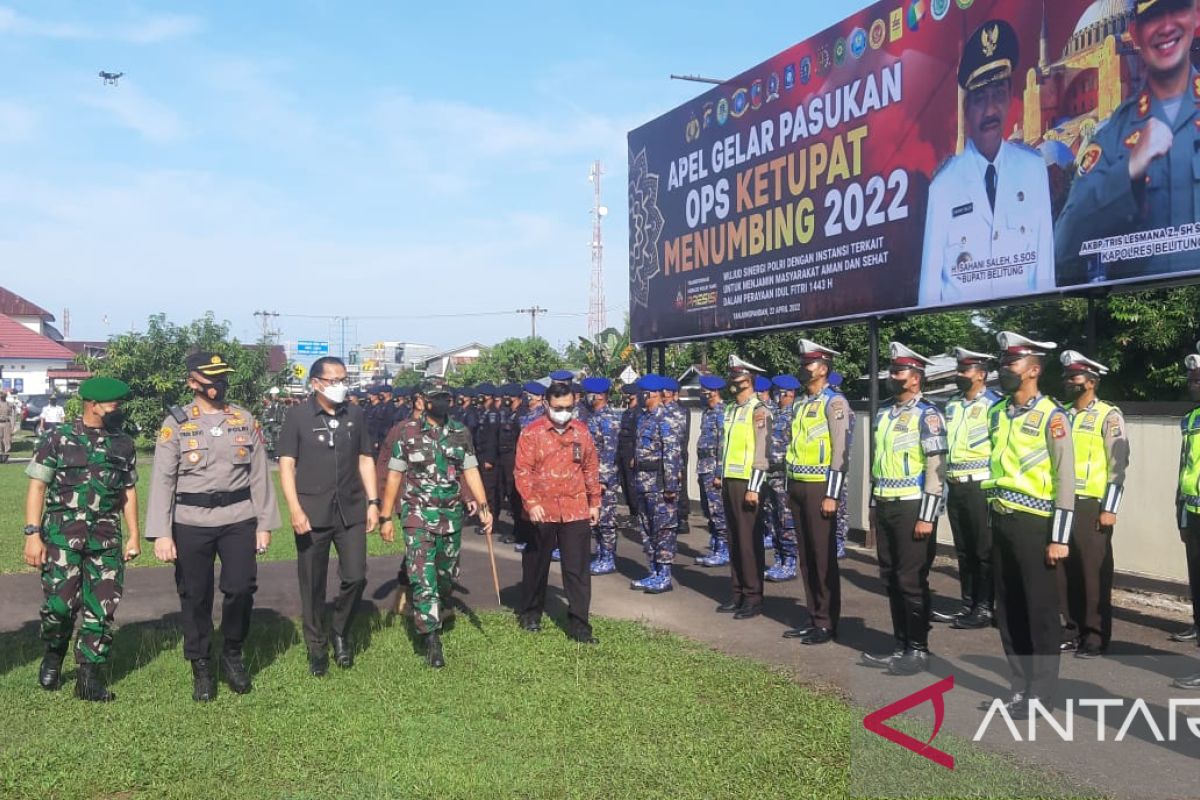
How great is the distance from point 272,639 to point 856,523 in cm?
762

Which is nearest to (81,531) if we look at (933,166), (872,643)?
(872,643)

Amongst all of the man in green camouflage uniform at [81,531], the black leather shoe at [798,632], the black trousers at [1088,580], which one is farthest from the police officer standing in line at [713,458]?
the man in green camouflage uniform at [81,531]

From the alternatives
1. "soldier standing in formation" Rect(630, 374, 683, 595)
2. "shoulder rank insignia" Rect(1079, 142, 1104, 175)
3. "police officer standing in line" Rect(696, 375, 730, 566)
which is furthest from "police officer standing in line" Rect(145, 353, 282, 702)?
"shoulder rank insignia" Rect(1079, 142, 1104, 175)

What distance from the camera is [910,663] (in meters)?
6.49

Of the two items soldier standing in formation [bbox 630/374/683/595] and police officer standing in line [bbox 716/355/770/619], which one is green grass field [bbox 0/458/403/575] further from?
police officer standing in line [bbox 716/355/770/619]

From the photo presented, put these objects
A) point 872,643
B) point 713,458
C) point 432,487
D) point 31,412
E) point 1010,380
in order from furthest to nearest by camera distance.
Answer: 1. point 31,412
2. point 713,458
3. point 872,643
4. point 432,487
5. point 1010,380

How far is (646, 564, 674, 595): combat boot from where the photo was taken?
955 centimetres

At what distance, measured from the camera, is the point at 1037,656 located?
5562 millimetres

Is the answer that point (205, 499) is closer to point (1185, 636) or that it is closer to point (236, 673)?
point (236, 673)

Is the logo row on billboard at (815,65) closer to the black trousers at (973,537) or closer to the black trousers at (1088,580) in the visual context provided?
the black trousers at (973,537)

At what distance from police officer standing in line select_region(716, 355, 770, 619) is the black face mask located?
9.02ft

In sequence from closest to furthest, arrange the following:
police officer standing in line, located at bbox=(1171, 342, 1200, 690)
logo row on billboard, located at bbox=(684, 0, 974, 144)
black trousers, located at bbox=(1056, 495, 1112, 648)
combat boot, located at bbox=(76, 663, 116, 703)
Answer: combat boot, located at bbox=(76, 663, 116, 703) → police officer standing in line, located at bbox=(1171, 342, 1200, 690) → black trousers, located at bbox=(1056, 495, 1112, 648) → logo row on billboard, located at bbox=(684, 0, 974, 144)

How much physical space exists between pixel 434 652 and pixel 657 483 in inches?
149

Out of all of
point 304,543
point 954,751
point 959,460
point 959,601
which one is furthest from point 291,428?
point 959,601
